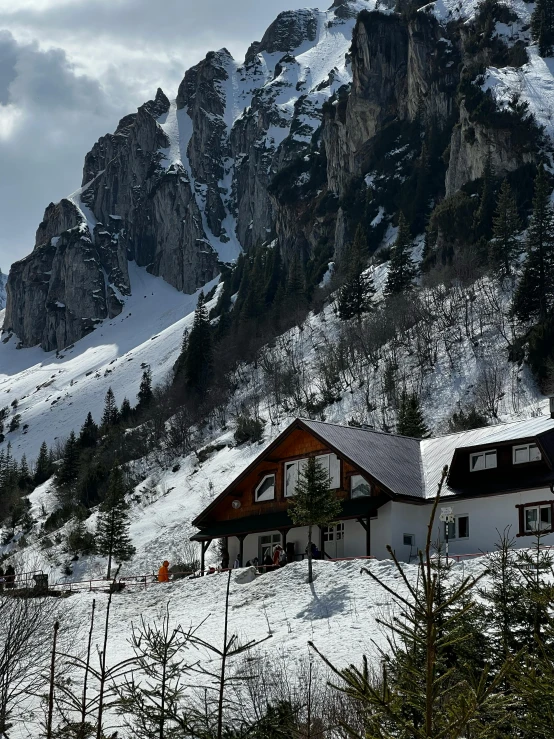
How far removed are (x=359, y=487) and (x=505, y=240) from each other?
181 ft

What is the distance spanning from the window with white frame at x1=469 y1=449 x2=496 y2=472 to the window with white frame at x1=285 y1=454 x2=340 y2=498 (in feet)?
17.8

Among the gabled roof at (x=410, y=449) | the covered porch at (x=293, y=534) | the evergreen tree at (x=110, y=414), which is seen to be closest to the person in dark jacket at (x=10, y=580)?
the covered porch at (x=293, y=534)

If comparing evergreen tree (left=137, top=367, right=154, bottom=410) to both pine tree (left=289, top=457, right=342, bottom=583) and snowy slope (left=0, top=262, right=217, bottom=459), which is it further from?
pine tree (left=289, top=457, right=342, bottom=583)

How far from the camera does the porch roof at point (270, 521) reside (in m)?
35.2

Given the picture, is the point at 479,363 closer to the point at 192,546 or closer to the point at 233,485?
the point at 192,546

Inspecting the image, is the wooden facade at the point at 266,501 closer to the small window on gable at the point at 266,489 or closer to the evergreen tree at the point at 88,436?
the small window on gable at the point at 266,489

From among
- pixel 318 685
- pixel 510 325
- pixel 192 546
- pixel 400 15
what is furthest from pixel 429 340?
pixel 400 15

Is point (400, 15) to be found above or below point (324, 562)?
above

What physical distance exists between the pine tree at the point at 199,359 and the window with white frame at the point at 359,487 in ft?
224

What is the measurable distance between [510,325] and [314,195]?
76.4 m

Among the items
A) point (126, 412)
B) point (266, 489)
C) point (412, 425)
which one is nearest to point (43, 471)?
point (126, 412)

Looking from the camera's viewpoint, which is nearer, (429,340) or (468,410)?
(468,410)

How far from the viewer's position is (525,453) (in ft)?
114

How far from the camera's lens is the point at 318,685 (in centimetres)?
1961
